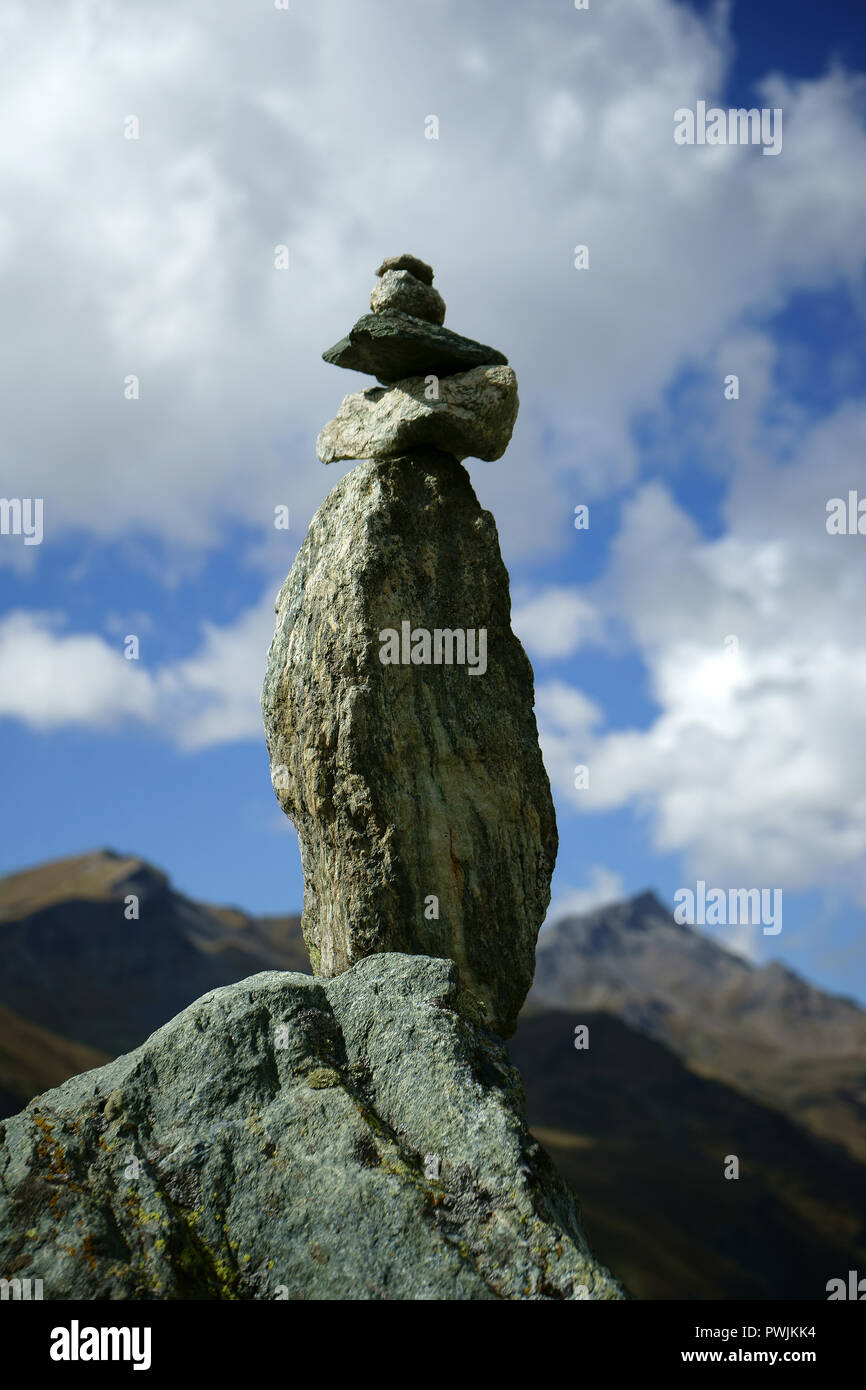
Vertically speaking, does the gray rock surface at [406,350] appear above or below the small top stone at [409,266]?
below

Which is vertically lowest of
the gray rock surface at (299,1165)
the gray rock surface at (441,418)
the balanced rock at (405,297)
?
the gray rock surface at (299,1165)

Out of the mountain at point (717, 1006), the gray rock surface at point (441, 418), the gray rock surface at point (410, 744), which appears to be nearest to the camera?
the gray rock surface at point (410, 744)

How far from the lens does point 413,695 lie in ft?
39.9

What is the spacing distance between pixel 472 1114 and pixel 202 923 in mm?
119364

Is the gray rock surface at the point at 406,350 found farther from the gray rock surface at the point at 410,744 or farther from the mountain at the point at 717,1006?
the mountain at the point at 717,1006

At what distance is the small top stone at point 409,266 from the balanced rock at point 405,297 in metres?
0.09

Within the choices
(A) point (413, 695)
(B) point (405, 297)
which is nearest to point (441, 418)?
(B) point (405, 297)

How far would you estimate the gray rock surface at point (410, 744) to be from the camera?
1184 cm

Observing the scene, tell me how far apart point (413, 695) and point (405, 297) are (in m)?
4.69

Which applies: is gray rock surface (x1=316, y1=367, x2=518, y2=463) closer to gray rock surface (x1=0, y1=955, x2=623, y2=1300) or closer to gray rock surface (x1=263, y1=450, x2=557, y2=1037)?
gray rock surface (x1=263, y1=450, x2=557, y2=1037)

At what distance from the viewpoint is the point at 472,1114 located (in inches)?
356

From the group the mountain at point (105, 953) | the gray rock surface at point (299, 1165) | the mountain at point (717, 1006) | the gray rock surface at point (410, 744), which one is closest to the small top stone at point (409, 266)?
the gray rock surface at point (410, 744)

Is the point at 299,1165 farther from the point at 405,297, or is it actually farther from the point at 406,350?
the point at 405,297

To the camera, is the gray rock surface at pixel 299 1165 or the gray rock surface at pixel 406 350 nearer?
the gray rock surface at pixel 299 1165
